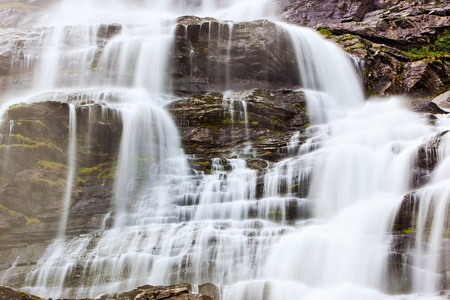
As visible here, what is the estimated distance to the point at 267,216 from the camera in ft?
36.2

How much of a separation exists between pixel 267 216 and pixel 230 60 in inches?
404

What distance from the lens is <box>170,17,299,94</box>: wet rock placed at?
18734 millimetres

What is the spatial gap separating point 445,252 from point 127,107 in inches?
486

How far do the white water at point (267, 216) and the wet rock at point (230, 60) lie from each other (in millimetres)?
2114

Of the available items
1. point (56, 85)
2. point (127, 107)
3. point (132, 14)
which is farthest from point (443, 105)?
point (132, 14)

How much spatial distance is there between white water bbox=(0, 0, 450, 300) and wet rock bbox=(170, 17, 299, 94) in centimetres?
211

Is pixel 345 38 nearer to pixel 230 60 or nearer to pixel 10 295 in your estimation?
pixel 230 60

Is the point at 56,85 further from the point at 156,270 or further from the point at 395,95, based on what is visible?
the point at 395,95

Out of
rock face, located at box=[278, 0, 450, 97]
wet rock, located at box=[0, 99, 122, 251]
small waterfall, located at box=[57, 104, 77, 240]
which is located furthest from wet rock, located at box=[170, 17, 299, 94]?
small waterfall, located at box=[57, 104, 77, 240]

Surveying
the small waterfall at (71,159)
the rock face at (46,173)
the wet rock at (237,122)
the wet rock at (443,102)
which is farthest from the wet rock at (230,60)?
the wet rock at (443,102)

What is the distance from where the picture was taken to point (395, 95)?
18.7 meters

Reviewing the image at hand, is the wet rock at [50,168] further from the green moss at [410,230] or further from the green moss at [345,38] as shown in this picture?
the green moss at [345,38]

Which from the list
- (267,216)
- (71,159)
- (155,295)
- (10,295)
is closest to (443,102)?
(267,216)

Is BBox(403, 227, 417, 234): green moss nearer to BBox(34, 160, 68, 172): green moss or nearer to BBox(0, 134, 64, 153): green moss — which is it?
BBox(34, 160, 68, 172): green moss
